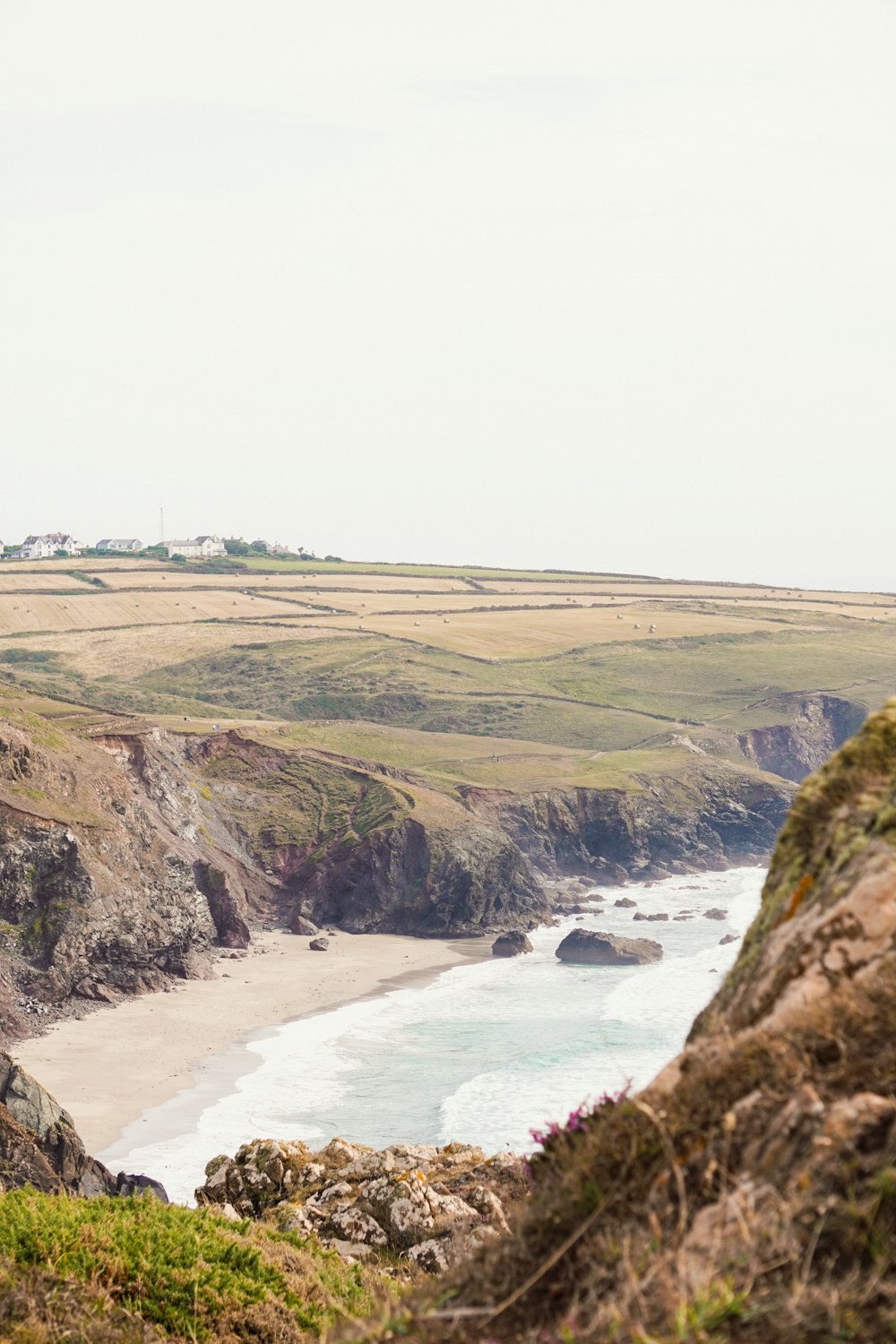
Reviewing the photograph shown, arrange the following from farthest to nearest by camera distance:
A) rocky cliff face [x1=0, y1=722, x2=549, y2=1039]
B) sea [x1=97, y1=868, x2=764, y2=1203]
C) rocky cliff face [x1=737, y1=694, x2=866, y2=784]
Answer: rocky cliff face [x1=737, y1=694, x2=866, y2=784], rocky cliff face [x1=0, y1=722, x2=549, y2=1039], sea [x1=97, y1=868, x2=764, y2=1203]

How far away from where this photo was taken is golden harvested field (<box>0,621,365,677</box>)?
183 m

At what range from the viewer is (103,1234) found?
12.7 metres

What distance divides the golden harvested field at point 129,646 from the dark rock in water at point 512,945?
108 metres

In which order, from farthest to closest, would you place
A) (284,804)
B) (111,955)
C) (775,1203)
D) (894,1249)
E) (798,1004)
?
(284,804) < (111,955) < (798,1004) < (775,1203) < (894,1249)

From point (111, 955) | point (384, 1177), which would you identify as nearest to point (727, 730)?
point (111, 955)

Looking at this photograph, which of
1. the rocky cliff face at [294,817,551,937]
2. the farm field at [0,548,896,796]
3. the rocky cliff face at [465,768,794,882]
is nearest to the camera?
the rocky cliff face at [294,817,551,937]

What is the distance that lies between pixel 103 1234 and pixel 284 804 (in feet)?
297

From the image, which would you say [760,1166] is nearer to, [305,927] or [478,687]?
[305,927]

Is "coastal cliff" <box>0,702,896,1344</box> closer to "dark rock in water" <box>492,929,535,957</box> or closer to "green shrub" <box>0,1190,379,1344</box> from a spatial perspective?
"green shrub" <box>0,1190,379,1344</box>

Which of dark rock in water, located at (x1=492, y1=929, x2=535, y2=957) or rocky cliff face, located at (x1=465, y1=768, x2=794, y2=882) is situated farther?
rocky cliff face, located at (x1=465, y1=768, x2=794, y2=882)

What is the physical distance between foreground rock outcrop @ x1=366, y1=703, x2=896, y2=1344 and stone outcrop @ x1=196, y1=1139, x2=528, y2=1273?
29.1 feet

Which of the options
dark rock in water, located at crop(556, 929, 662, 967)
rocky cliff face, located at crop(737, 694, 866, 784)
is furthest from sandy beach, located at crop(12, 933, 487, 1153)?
rocky cliff face, located at crop(737, 694, 866, 784)

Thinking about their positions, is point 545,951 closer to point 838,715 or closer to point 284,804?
point 284,804

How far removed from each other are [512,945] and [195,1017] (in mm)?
27026
